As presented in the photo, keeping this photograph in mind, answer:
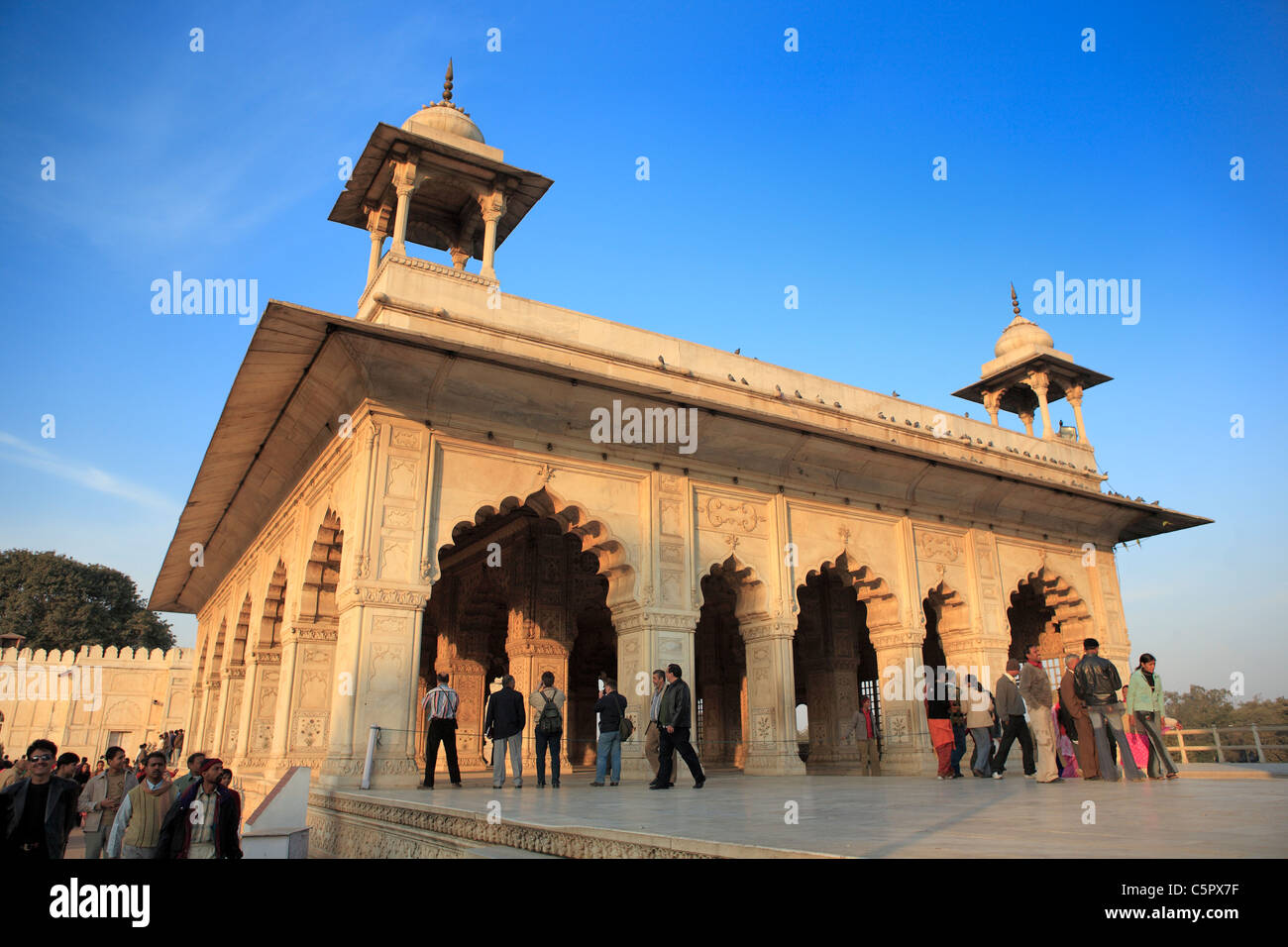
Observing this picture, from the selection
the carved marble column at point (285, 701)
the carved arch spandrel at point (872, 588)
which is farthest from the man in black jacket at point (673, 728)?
the carved marble column at point (285, 701)

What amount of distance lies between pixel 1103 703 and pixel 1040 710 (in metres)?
0.61

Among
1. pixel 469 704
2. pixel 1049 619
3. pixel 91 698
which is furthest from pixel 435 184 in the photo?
pixel 91 698

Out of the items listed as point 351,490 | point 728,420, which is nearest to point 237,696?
point 351,490

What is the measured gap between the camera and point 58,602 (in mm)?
42250

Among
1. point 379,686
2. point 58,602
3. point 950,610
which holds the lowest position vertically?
point 379,686

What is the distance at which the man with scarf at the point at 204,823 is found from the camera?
17.0 feet

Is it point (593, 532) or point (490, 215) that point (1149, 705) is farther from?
point (490, 215)

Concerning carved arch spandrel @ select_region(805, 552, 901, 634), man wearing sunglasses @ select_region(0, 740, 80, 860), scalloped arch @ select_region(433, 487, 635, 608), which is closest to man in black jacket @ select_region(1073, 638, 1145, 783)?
carved arch spandrel @ select_region(805, 552, 901, 634)

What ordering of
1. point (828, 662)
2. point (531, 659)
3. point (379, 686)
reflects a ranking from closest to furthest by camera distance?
point (379, 686), point (531, 659), point (828, 662)

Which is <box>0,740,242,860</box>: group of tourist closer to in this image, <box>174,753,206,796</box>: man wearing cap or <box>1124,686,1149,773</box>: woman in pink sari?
<box>174,753,206,796</box>: man wearing cap

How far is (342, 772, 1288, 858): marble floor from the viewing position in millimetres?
3424

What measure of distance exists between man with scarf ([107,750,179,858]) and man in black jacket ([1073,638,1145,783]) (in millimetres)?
8432
